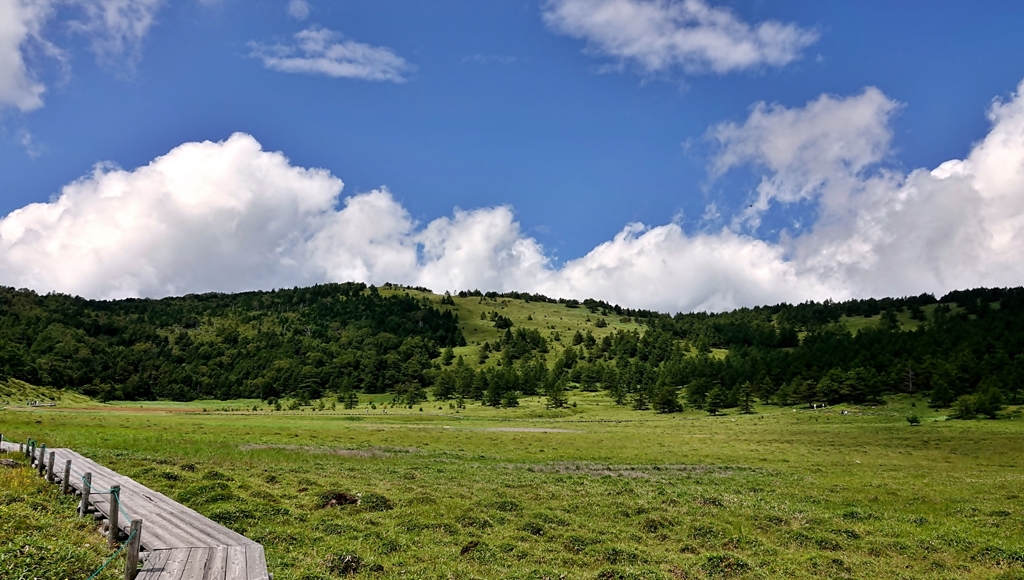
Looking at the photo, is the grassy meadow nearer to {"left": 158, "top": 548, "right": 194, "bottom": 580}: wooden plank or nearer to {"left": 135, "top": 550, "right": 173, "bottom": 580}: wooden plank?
{"left": 135, "top": 550, "right": 173, "bottom": 580}: wooden plank

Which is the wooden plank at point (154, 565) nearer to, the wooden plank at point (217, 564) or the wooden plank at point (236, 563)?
the wooden plank at point (217, 564)

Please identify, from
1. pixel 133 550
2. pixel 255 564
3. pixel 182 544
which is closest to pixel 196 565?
pixel 255 564

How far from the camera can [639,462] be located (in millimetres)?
51219

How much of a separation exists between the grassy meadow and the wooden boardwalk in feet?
4.03

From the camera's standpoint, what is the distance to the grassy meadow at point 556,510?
19016 mm

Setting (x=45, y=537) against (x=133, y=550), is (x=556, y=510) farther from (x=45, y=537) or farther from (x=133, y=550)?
(x=45, y=537)

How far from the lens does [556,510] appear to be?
2822 cm

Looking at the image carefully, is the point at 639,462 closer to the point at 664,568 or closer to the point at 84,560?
the point at 664,568

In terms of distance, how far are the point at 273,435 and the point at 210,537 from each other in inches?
2272

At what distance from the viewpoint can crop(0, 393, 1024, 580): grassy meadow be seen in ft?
62.4

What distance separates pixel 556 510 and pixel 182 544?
1806 centimetres

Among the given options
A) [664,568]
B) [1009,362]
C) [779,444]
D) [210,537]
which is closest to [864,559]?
[664,568]

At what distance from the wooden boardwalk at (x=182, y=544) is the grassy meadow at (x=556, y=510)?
4.03 feet

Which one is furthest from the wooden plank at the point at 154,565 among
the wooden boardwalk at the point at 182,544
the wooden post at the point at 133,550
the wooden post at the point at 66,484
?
the wooden post at the point at 66,484
